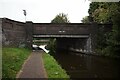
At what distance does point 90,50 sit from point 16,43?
12.6m

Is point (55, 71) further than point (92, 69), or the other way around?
point (92, 69)

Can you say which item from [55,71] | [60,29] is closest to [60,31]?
[60,29]

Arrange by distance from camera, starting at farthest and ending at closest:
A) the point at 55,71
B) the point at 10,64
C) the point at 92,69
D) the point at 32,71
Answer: the point at 92,69 → the point at 10,64 → the point at 55,71 → the point at 32,71

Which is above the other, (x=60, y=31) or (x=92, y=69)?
(x=60, y=31)

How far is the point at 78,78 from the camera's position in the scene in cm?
1775

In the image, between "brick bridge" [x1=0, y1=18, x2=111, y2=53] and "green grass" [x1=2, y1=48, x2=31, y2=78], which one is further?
"brick bridge" [x1=0, y1=18, x2=111, y2=53]

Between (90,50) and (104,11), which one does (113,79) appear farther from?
(90,50)

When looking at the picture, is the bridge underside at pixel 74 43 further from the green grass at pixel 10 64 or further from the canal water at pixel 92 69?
the green grass at pixel 10 64

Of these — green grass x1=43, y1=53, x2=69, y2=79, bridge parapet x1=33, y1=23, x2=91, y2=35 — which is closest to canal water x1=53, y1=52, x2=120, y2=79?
green grass x1=43, y1=53, x2=69, y2=79

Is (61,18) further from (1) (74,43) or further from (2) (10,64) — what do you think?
(2) (10,64)

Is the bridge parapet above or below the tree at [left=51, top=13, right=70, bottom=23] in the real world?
below

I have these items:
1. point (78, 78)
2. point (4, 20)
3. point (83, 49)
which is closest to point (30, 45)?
point (83, 49)

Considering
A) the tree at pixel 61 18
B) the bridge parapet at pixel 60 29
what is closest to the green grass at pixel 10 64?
the bridge parapet at pixel 60 29

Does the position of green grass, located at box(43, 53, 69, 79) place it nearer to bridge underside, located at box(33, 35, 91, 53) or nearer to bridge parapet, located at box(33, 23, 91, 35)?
bridge parapet, located at box(33, 23, 91, 35)
